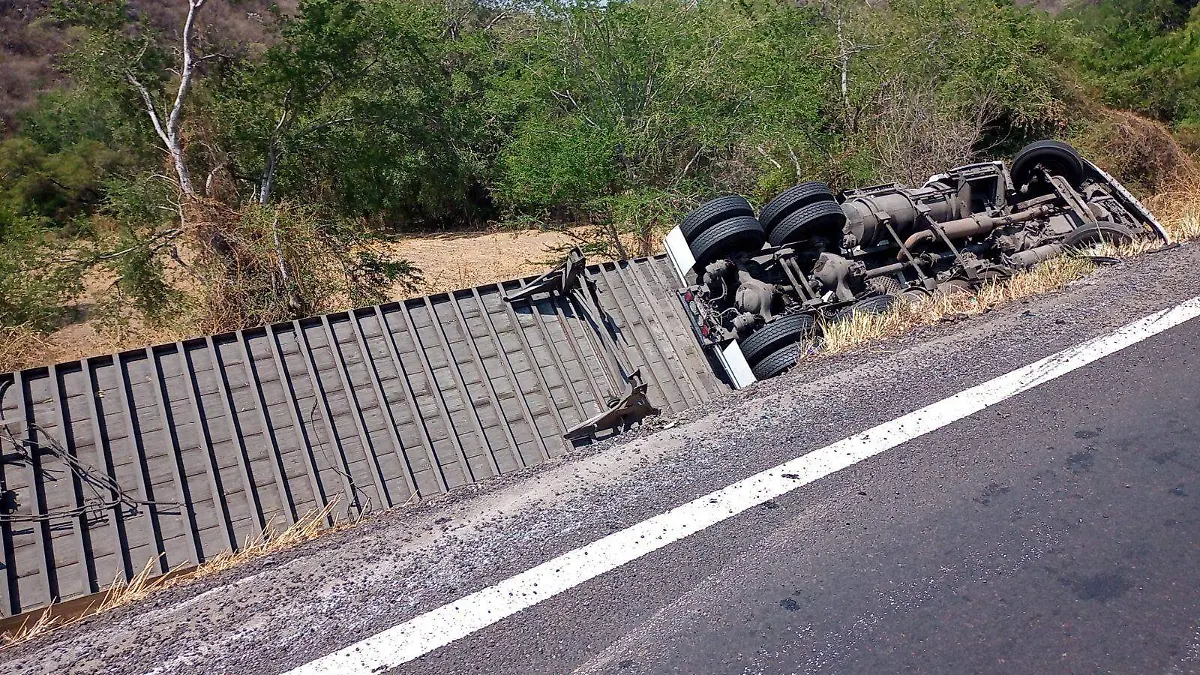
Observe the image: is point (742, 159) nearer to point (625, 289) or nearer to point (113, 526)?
point (625, 289)

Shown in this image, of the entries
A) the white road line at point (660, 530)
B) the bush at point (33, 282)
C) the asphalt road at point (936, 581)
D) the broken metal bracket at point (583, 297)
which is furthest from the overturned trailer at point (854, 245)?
the bush at point (33, 282)

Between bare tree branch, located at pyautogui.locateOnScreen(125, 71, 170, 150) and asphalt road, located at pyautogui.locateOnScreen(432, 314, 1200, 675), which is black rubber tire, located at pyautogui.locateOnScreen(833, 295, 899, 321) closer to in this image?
asphalt road, located at pyautogui.locateOnScreen(432, 314, 1200, 675)

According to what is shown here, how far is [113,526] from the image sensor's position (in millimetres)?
5746

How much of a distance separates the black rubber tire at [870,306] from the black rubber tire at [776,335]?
35 centimetres

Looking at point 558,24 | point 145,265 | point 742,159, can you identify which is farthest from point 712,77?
point 145,265

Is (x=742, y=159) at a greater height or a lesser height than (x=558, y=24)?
lesser

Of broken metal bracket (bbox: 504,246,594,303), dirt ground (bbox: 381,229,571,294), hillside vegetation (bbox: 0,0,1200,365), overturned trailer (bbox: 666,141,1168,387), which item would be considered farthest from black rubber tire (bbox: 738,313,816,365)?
dirt ground (bbox: 381,229,571,294)

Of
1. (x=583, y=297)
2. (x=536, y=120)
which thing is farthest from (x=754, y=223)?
(x=536, y=120)

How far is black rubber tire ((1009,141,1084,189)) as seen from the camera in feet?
31.6

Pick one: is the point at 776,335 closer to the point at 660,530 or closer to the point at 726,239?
the point at 726,239

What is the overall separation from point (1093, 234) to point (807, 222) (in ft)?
10.7

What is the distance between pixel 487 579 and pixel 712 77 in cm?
1487

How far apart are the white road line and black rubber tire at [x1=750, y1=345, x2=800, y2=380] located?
6.88 ft

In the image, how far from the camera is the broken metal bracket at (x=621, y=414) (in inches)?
273
